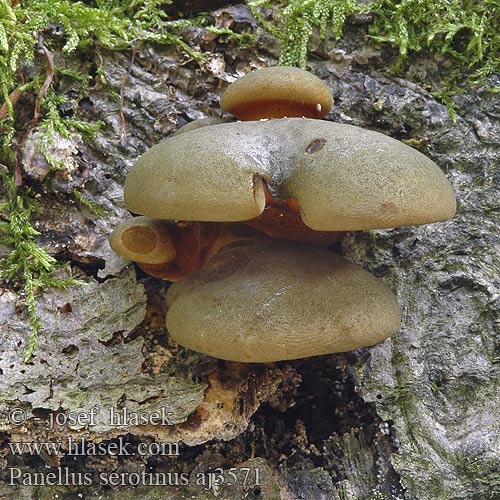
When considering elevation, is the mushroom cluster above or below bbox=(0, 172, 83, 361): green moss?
above

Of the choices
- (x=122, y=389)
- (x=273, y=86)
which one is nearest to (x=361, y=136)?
(x=273, y=86)

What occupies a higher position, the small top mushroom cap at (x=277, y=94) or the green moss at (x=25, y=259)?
the small top mushroom cap at (x=277, y=94)

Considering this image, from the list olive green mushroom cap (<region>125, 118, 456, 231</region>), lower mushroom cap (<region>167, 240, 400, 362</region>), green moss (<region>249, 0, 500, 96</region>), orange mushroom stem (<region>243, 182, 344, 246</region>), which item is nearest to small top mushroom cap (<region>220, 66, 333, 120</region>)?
olive green mushroom cap (<region>125, 118, 456, 231</region>)

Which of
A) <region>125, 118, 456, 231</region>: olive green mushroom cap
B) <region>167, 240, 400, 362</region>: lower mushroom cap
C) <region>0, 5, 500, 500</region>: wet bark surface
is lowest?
<region>0, 5, 500, 500</region>: wet bark surface

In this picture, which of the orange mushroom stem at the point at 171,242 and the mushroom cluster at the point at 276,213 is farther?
the orange mushroom stem at the point at 171,242

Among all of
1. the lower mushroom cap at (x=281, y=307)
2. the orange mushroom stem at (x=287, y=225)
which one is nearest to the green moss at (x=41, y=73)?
the lower mushroom cap at (x=281, y=307)

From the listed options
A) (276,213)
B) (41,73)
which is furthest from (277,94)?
(41,73)

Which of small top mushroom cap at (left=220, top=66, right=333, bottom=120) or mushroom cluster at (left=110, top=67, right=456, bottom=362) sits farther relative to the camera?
small top mushroom cap at (left=220, top=66, right=333, bottom=120)

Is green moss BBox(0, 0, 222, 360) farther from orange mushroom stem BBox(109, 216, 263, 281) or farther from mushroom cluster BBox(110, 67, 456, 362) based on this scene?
mushroom cluster BBox(110, 67, 456, 362)

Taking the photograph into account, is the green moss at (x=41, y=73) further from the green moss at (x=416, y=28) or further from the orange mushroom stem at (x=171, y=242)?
the green moss at (x=416, y=28)
